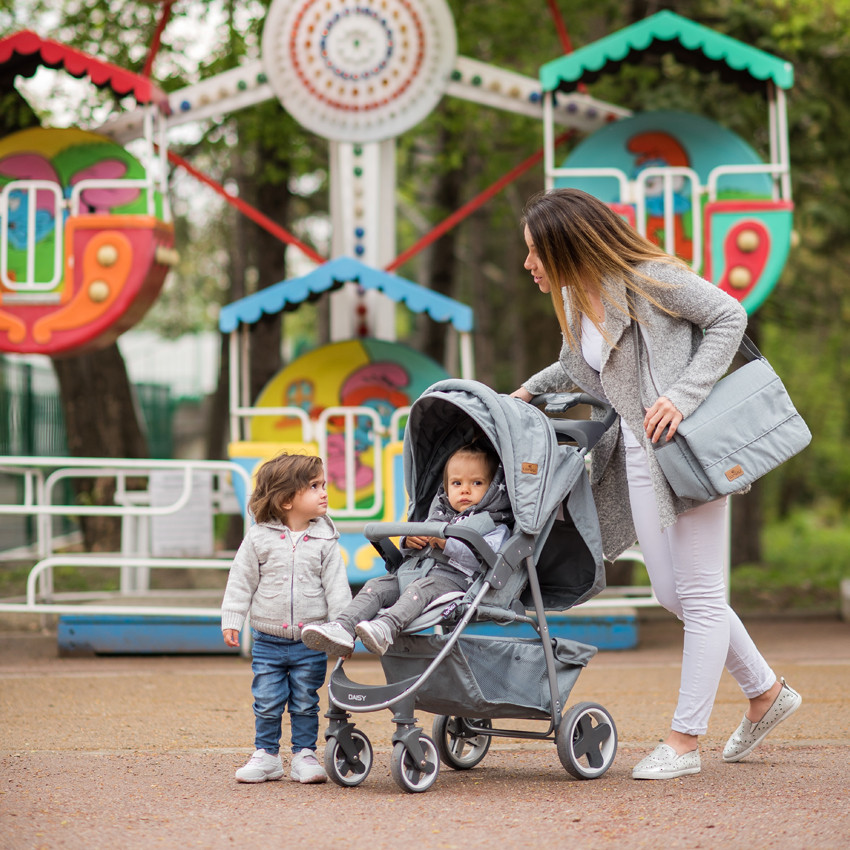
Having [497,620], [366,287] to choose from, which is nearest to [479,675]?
[497,620]

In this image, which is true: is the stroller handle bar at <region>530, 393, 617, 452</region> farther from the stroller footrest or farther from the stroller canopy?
the stroller footrest

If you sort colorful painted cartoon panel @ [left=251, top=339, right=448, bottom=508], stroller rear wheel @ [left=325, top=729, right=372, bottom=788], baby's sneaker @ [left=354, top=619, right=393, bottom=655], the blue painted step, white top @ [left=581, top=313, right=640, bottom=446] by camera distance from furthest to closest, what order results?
colorful painted cartoon panel @ [left=251, top=339, right=448, bottom=508]
the blue painted step
white top @ [left=581, top=313, right=640, bottom=446]
stroller rear wheel @ [left=325, top=729, right=372, bottom=788]
baby's sneaker @ [left=354, top=619, right=393, bottom=655]

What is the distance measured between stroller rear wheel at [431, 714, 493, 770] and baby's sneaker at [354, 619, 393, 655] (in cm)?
56

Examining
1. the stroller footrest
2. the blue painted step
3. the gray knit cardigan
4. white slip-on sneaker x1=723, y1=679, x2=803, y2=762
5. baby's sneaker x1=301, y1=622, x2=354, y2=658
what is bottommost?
the blue painted step

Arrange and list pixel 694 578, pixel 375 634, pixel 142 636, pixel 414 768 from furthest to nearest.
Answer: pixel 142 636 → pixel 694 578 → pixel 414 768 → pixel 375 634

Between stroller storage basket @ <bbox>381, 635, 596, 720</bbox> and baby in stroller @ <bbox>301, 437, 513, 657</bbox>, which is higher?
baby in stroller @ <bbox>301, 437, 513, 657</bbox>

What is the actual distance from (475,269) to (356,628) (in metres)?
13.5

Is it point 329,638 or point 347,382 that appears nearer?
point 329,638

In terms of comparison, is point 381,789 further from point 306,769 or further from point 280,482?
point 280,482

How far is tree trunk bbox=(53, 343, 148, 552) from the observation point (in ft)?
38.0

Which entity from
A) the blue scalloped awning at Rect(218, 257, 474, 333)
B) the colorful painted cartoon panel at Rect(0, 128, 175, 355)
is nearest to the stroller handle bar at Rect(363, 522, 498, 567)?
the blue scalloped awning at Rect(218, 257, 474, 333)

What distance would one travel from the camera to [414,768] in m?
3.87

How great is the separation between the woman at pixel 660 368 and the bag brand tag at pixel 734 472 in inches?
6.5

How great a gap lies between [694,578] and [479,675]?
819mm
